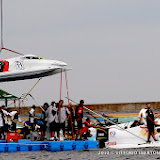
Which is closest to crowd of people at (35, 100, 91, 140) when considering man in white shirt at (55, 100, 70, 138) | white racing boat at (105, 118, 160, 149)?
man in white shirt at (55, 100, 70, 138)

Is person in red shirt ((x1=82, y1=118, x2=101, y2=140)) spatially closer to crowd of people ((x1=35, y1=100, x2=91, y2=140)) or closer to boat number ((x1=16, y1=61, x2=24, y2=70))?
crowd of people ((x1=35, y1=100, x2=91, y2=140))

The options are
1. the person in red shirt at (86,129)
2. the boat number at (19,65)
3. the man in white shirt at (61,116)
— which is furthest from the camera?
the boat number at (19,65)

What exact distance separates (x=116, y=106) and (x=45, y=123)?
4719 centimetres

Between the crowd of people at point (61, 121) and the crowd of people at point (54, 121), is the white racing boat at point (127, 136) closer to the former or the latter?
the crowd of people at point (61, 121)

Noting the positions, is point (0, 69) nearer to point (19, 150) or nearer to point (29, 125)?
point (29, 125)

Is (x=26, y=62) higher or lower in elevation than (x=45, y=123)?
higher

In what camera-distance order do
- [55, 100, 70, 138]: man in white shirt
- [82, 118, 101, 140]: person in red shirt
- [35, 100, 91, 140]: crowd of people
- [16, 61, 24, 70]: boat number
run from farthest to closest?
[16, 61, 24, 70]: boat number
[82, 118, 101, 140]: person in red shirt
[55, 100, 70, 138]: man in white shirt
[35, 100, 91, 140]: crowd of people

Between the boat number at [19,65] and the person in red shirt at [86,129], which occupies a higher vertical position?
the boat number at [19,65]

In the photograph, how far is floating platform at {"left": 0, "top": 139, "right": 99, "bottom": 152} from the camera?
1964 cm

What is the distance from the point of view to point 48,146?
1984cm

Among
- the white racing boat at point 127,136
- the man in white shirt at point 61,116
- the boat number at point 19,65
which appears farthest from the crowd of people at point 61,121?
Result: the boat number at point 19,65

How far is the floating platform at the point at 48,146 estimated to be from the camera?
19641 millimetres

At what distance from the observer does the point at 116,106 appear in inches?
2645

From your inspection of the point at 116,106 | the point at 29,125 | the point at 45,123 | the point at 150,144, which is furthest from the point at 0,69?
the point at 116,106
